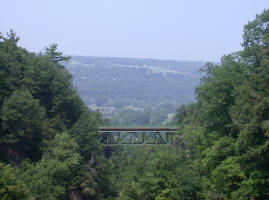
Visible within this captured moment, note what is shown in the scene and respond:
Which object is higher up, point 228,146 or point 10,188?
point 228,146

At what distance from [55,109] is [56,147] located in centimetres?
985

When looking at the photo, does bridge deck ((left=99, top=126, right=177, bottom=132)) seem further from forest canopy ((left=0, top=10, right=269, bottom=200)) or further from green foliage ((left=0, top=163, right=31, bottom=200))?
green foliage ((left=0, top=163, right=31, bottom=200))

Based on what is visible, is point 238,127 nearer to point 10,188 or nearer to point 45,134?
point 10,188

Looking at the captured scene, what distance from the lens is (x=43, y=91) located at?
49.0 m

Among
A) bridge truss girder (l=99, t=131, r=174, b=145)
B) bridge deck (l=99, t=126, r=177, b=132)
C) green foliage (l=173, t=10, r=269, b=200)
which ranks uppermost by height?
green foliage (l=173, t=10, r=269, b=200)

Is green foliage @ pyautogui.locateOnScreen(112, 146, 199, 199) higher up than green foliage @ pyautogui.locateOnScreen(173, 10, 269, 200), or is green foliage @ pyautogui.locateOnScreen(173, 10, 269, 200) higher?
green foliage @ pyautogui.locateOnScreen(173, 10, 269, 200)

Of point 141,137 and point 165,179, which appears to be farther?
point 141,137

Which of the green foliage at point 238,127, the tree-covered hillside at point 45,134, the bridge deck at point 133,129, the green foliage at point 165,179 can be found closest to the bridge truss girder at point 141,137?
the bridge deck at point 133,129

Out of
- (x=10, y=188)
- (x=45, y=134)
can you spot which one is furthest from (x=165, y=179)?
(x=45, y=134)

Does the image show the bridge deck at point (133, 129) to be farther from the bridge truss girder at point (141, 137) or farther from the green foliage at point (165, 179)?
the green foliage at point (165, 179)

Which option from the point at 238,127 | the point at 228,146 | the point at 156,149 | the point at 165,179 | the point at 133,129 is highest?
the point at 238,127

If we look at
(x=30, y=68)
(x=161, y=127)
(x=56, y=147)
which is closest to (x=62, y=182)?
(x=56, y=147)

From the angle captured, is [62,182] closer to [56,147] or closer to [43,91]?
[56,147]

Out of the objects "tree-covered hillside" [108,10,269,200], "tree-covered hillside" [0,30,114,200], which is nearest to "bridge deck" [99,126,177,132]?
"tree-covered hillside" [0,30,114,200]
